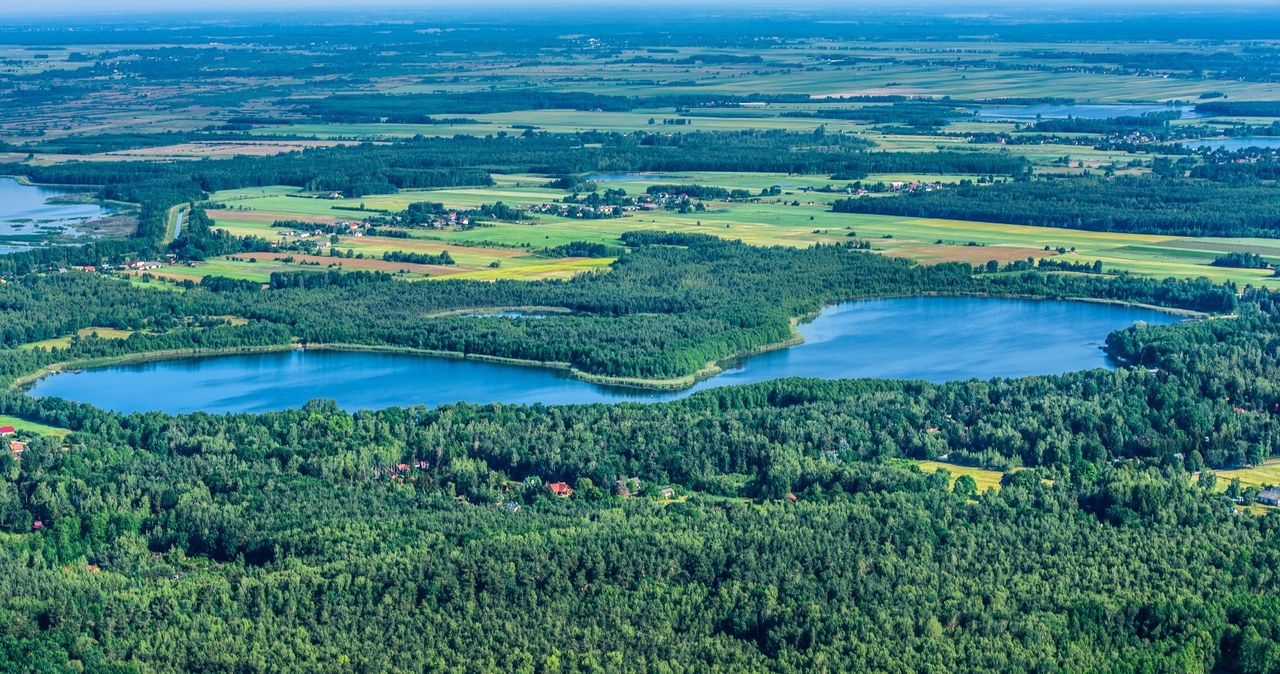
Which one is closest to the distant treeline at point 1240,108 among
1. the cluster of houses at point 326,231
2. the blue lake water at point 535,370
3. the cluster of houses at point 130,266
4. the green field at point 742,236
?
the green field at point 742,236

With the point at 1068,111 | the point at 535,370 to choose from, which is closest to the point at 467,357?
the point at 535,370

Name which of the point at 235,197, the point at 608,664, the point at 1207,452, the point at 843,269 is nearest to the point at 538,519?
the point at 608,664

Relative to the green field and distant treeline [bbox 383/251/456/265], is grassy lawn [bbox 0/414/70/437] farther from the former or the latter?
distant treeline [bbox 383/251/456/265]

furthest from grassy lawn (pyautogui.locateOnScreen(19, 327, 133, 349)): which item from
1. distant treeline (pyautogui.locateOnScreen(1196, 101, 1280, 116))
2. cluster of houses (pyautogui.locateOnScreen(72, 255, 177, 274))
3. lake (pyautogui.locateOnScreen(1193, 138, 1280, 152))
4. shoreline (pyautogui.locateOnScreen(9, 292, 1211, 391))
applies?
distant treeline (pyautogui.locateOnScreen(1196, 101, 1280, 116))

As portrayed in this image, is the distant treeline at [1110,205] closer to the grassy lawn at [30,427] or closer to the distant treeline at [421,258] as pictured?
the distant treeline at [421,258]

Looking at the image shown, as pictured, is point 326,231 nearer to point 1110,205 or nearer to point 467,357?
point 467,357

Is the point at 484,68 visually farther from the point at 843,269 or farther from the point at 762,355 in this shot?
the point at 762,355
